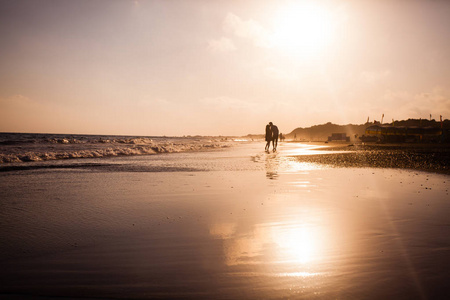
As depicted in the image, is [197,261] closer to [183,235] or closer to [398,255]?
[183,235]

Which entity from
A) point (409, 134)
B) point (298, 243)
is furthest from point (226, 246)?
point (409, 134)

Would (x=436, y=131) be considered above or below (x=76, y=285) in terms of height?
above

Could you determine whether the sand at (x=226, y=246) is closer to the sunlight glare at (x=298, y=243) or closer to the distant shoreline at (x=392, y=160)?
the sunlight glare at (x=298, y=243)

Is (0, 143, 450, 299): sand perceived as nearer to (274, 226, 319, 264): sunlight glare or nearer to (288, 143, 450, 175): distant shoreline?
(274, 226, 319, 264): sunlight glare

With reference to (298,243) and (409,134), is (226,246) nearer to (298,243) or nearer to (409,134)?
(298,243)

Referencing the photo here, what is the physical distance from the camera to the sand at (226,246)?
2223mm

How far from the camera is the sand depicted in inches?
87.5

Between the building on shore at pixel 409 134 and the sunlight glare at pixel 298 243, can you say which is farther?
the building on shore at pixel 409 134

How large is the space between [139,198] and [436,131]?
5266 centimetres

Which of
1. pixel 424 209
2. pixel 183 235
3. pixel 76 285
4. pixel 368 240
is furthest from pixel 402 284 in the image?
pixel 424 209

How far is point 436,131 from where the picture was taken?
42094 mm

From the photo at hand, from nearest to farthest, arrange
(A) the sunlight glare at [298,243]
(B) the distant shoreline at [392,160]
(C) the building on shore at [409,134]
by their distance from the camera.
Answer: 1. (A) the sunlight glare at [298,243]
2. (B) the distant shoreline at [392,160]
3. (C) the building on shore at [409,134]

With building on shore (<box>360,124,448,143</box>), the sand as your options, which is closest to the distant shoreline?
the sand

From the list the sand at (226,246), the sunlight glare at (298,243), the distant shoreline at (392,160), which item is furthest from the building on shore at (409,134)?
the sunlight glare at (298,243)
